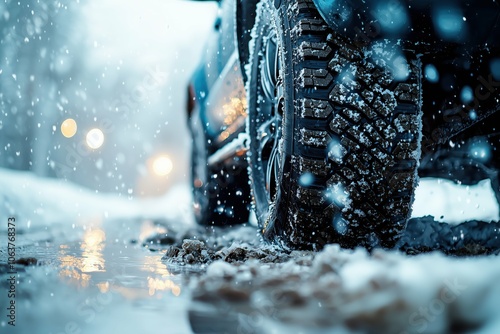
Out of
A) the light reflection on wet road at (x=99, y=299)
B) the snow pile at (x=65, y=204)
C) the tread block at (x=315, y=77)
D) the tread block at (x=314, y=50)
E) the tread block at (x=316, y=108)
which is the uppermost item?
the tread block at (x=314, y=50)

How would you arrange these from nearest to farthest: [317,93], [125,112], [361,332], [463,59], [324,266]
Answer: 1. [361,332]
2. [324,266]
3. [317,93]
4. [463,59]
5. [125,112]

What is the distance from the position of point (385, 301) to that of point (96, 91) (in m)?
11.5

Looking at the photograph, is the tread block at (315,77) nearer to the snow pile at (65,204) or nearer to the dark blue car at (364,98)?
the dark blue car at (364,98)

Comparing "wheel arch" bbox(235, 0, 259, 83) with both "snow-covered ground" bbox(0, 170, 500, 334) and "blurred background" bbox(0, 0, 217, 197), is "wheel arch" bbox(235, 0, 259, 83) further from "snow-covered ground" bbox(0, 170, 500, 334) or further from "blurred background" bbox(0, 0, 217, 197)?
"blurred background" bbox(0, 0, 217, 197)

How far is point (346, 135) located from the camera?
1.97 metres

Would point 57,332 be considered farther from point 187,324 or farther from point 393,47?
point 393,47

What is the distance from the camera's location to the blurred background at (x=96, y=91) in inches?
333

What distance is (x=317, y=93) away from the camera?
1.97 meters

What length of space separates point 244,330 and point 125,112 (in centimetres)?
1263

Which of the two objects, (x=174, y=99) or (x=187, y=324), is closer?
(x=187, y=324)

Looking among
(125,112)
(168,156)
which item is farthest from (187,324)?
(125,112)

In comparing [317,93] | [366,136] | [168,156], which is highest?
[317,93]

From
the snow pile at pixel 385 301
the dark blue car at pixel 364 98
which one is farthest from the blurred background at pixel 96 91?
the snow pile at pixel 385 301

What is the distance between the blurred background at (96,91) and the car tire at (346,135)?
528cm
